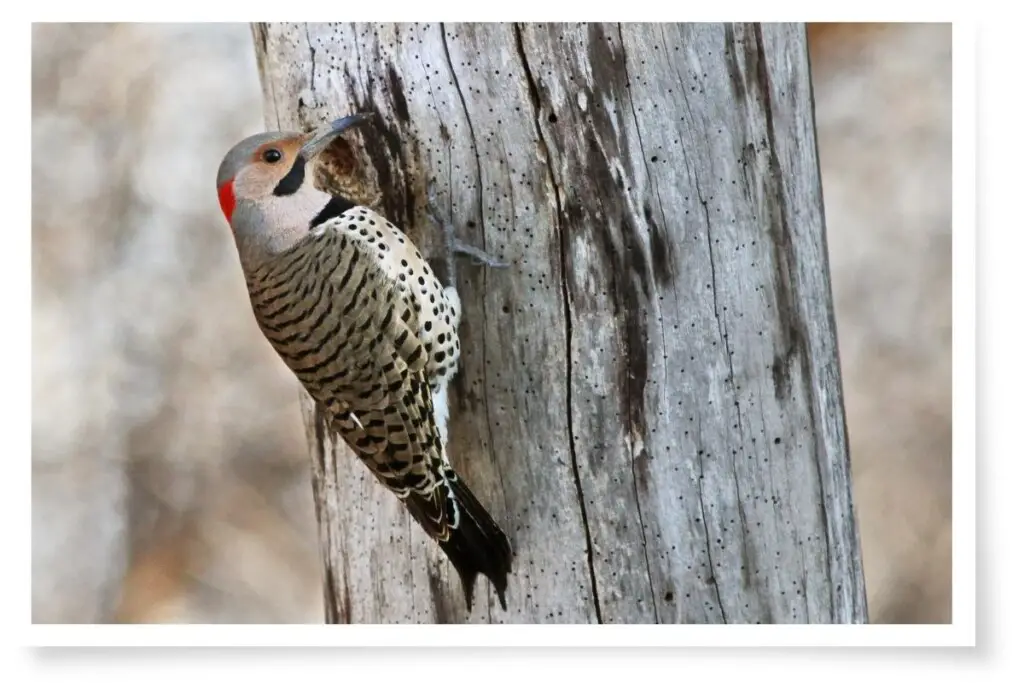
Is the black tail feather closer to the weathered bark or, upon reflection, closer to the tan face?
the weathered bark

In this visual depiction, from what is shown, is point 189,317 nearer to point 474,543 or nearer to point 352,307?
point 352,307

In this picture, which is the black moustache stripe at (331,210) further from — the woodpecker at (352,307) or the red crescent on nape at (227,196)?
the red crescent on nape at (227,196)

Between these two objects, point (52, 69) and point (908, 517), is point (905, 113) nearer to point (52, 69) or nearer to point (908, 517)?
point (908, 517)

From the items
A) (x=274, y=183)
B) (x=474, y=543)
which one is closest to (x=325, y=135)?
(x=274, y=183)

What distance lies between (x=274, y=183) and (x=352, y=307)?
0.26 meters

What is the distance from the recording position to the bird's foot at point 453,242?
5.14 ft

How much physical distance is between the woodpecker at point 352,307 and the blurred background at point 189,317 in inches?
8.8

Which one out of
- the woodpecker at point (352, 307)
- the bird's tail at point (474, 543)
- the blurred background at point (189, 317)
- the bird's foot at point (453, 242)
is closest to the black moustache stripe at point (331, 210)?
the woodpecker at point (352, 307)

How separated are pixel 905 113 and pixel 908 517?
2.51 feet

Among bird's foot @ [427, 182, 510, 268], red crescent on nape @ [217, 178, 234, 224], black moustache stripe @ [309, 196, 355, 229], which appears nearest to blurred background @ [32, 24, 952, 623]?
red crescent on nape @ [217, 178, 234, 224]

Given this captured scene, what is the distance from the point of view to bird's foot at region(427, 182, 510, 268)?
1.57 m

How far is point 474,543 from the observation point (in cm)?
162

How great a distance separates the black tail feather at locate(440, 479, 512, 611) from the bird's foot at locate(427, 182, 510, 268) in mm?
390

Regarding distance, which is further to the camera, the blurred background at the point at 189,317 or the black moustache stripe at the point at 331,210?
the blurred background at the point at 189,317
